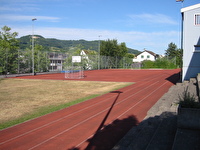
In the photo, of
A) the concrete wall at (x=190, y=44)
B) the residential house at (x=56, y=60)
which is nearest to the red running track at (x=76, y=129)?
the concrete wall at (x=190, y=44)

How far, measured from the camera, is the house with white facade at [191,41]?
18016mm

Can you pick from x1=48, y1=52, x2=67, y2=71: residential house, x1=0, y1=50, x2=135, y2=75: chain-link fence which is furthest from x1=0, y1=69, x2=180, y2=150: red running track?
x1=48, y1=52, x2=67, y2=71: residential house

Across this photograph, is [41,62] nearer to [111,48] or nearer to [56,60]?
[56,60]

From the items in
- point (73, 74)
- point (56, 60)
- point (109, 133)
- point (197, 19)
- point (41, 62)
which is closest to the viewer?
point (109, 133)

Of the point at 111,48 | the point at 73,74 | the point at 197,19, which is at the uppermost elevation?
the point at 111,48

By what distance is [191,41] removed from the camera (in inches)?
715

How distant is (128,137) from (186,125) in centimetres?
155

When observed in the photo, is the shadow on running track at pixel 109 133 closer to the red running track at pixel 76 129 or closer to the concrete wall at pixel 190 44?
the red running track at pixel 76 129

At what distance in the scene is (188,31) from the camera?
18328 mm

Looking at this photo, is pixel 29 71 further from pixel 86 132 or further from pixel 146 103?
pixel 86 132

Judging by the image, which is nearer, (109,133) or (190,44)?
(109,133)

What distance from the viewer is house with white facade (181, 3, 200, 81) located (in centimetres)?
1802

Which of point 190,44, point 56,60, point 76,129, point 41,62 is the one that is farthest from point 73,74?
point 76,129

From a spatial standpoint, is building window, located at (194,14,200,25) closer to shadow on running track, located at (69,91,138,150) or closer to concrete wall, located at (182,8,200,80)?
concrete wall, located at (182,8,200,80)
